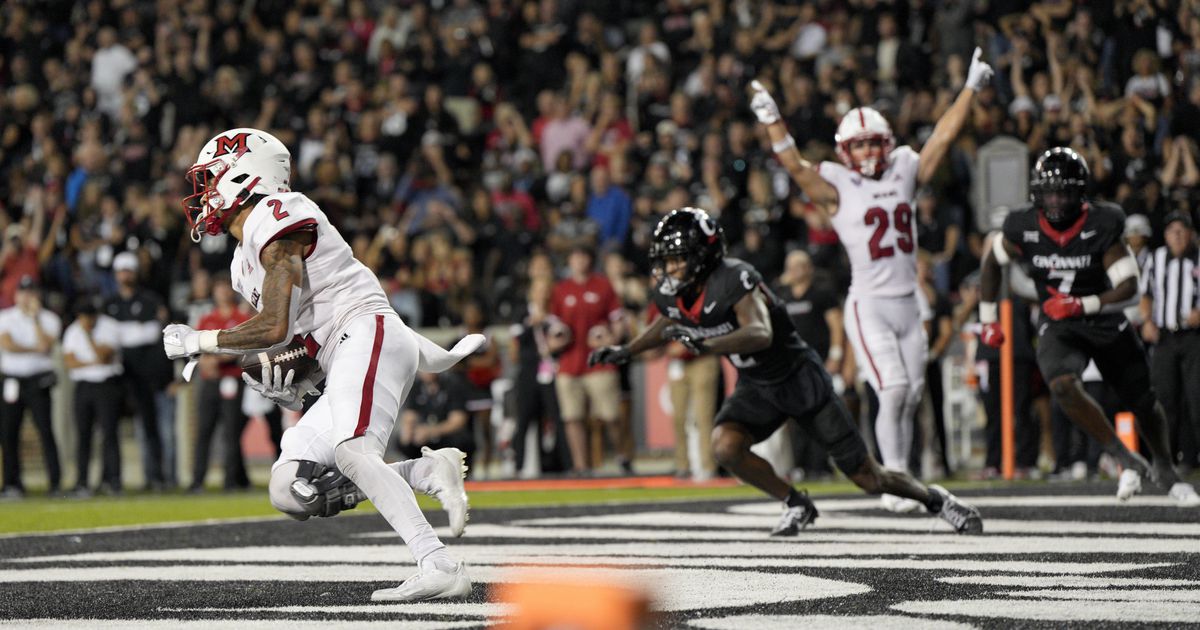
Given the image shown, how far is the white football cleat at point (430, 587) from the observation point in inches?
203

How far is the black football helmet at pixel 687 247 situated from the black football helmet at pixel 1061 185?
195 centimetres

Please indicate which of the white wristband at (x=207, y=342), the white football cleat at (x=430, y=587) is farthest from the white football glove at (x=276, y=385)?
the white football cleat at (x=430, y=587)

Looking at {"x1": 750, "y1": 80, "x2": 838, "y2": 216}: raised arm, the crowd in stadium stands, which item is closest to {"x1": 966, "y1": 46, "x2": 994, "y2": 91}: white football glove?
{"x1": 750, "y1": 80, "x2": 838, "y2": 216}: raised arm

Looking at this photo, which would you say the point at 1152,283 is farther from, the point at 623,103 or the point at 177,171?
the point at 177,171

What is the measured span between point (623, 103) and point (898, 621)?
14.0 m

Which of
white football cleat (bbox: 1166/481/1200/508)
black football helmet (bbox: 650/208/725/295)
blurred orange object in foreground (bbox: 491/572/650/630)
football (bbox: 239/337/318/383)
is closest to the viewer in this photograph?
blurred orange object in foreground (bbox: 491/572/650/630)

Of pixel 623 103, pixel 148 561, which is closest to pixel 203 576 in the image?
pixel 148 561

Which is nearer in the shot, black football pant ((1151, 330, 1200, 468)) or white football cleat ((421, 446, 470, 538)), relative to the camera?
white football cleat ((421, 446, 470, 538))

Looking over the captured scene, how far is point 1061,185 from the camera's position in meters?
8.46

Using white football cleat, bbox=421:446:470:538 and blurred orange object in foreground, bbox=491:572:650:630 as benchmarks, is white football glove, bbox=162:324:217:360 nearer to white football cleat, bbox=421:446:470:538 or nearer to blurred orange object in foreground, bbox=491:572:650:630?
white football cleat, bbox=421:446:470:538

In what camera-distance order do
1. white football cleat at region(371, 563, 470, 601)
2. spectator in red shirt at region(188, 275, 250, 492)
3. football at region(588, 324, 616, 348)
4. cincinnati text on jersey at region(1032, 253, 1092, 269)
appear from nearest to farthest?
1. white football cleat at region(371, 563, 470, 601)
2. cincinnati text on jersey at region(1032, 253, 1092, 269)
3. football at region(588, 324, 616, 348)
4. spectator in red shirt at region(188, 275, 250, 492)

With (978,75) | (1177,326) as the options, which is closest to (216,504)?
(978,75)

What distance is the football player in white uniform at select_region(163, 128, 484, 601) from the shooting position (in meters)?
5.32

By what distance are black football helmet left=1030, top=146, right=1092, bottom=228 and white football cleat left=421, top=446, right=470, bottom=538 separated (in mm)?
4038
